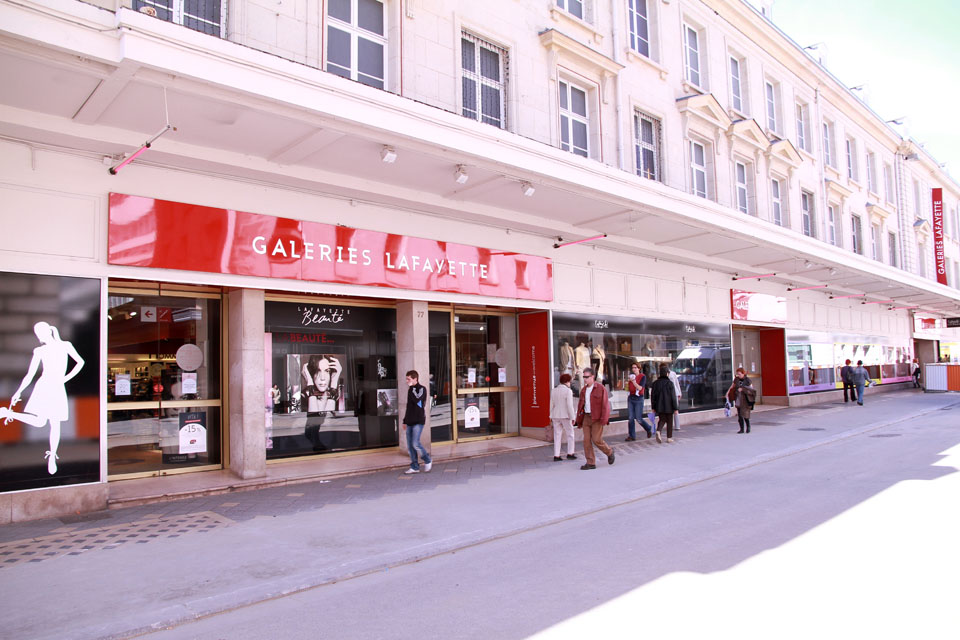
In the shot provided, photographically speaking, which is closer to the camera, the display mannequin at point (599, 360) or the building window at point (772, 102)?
the display mannequin at point (599, 360)

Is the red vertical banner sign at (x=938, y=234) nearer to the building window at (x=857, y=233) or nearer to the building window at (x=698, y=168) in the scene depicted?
the building window at (x=857, y=233)

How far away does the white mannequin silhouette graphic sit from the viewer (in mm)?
7416

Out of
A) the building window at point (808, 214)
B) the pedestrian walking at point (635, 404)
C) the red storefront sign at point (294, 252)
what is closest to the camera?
the red storefront sign at point (294, 252)

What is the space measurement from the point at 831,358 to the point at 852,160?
898 cm

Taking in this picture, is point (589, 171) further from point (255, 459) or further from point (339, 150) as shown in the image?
point (255, 459)

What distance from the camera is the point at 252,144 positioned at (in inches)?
340

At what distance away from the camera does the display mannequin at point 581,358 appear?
47.7 feet

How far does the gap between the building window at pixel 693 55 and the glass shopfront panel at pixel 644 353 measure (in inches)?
278

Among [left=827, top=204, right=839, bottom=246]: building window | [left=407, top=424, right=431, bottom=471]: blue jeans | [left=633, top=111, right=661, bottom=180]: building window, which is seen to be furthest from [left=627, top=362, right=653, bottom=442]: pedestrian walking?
[left=827, top=204, right=839, bottom=246]: building window

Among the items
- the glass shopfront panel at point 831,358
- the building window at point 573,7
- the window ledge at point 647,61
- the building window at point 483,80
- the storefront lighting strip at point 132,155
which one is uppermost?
the building window at point 573,7

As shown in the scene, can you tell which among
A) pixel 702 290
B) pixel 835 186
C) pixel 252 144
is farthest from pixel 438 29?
pixel 835 186

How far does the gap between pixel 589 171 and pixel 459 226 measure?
2730mm

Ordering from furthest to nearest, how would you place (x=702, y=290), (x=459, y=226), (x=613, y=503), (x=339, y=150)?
(x=702, y=290), (x=459, y=226), (x=339, y=150), (x=613, y=503)

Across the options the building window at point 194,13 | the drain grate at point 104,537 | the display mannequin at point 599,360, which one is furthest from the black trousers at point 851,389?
the building window at point 194,13
